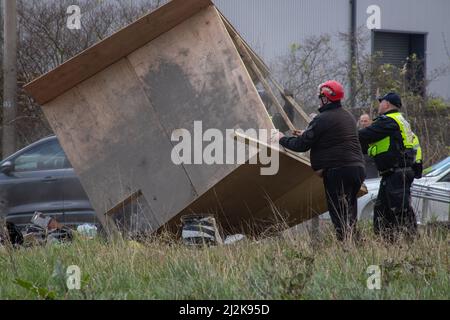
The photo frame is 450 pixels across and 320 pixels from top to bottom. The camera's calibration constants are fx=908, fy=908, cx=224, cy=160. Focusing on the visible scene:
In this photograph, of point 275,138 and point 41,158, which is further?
point 41,158

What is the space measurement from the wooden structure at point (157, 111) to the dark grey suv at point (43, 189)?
3095 millimetres

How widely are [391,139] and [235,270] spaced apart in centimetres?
308

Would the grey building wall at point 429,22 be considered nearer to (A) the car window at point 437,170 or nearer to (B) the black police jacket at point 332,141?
(A) the car window at point 437,170

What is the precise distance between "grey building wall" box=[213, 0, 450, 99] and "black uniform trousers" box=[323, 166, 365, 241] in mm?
14400

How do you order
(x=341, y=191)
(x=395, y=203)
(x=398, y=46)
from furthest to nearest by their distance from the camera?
(x=398, y=46) < (x=395, y=203) < (x=341, y=191)

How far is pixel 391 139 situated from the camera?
9.13 metres

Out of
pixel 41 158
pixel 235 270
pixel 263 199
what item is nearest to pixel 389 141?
pixel 263 199

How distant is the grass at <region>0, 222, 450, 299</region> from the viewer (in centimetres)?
604

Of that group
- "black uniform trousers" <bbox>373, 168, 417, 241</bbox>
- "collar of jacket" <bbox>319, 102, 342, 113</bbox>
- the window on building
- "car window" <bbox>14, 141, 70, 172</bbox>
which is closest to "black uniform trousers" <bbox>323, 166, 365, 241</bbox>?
"black uniform trousers" <bbox>373, 168, 417, 241</bbox>

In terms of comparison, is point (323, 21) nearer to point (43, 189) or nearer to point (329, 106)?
point (43, 189)

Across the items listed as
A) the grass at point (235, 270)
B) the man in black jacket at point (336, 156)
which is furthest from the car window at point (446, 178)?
the grass at point (235, 270)

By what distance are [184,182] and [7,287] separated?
2.38 m

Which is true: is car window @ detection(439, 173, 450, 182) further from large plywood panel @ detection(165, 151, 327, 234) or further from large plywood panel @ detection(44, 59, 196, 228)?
large plywood panel @ detection(44, 59, 196, 228)
